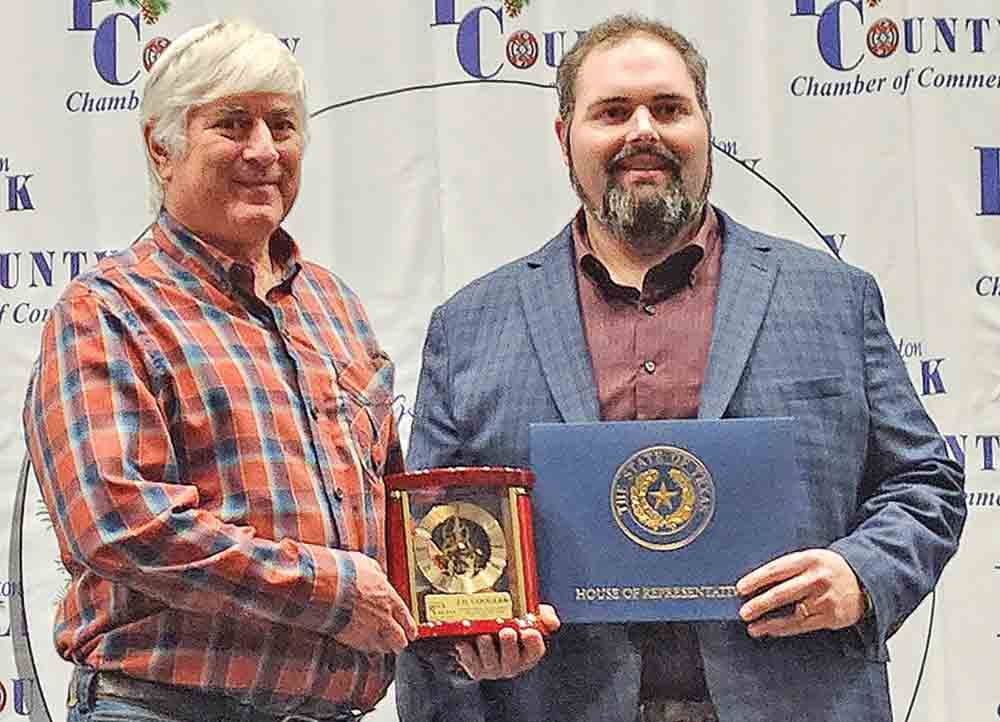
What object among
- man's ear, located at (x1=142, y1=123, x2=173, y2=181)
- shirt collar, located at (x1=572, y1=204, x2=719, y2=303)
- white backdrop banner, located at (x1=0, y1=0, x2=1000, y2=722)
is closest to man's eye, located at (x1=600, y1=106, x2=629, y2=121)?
shirt collar, located at (x1=572, y1=204, x2=719, y2=303)

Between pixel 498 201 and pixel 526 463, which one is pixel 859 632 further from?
pixel 498 201

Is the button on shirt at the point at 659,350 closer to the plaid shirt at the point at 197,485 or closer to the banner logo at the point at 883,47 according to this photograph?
the plaid shirt at the point at 197,485

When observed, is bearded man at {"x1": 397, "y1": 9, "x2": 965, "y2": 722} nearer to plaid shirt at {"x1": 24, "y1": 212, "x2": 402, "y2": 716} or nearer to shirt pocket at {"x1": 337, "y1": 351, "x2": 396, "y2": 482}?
shirt pocket at {"x1": 337, "y1": 351, "x2": 396, "y2": 482}

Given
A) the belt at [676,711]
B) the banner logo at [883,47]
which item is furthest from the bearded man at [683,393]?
the banner logo at [883,47]

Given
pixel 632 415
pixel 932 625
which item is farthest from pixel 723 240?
pixel 932 625

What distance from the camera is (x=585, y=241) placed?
6.64ft

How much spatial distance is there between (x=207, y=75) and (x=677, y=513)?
69 centimetres

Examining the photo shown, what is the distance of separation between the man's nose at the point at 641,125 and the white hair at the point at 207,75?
1.40ft

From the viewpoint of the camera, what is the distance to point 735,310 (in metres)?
1.88

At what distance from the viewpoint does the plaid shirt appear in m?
1.52

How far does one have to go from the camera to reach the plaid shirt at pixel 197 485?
152cm

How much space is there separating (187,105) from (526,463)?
0.58 m

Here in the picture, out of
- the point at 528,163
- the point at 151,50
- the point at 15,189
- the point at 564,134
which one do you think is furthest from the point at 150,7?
the point at 564,134

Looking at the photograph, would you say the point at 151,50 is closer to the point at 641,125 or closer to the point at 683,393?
the point at 641,125
